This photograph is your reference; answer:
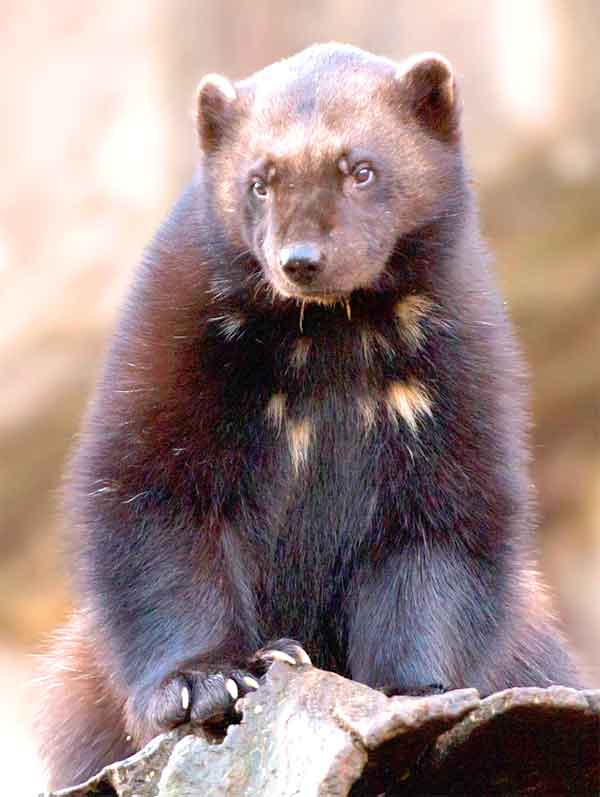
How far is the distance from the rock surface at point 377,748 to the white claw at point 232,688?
1.26 ft

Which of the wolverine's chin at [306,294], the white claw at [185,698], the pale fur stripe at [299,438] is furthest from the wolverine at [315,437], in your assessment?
the white claw at [185,698]

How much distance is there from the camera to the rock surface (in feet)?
11.8

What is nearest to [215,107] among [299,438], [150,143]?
[299,438]

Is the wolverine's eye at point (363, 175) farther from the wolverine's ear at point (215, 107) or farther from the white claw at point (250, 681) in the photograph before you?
the white claw at point (250, 681)

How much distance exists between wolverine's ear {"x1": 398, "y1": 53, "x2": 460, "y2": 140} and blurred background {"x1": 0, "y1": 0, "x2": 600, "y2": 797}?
4.09 m

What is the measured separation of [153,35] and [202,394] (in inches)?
193

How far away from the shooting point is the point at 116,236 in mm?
9266

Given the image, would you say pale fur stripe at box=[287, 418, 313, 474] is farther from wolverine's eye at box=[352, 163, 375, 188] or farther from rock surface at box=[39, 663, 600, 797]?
rock surface at box=[39, 663, 600, 797]

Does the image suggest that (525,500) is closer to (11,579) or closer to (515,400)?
(515,400)

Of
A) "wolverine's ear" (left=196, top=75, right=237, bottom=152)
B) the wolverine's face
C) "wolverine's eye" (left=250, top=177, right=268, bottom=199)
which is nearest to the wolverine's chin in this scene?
the wolverine's face

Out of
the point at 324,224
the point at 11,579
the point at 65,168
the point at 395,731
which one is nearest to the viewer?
the point at 395,731

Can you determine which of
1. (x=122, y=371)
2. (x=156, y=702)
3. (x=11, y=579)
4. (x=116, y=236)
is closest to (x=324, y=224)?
(x=122, y=371)

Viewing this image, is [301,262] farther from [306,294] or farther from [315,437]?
[315,437]

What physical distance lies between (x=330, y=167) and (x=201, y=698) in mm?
1428
